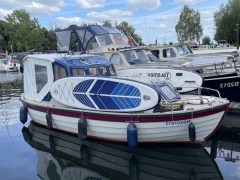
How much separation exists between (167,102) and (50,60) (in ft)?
14.6

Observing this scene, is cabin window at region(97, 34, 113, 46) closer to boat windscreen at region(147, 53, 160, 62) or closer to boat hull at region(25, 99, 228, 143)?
boat windscreen at region(147, 53, 160, 62)

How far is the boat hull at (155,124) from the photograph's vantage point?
7.80 m

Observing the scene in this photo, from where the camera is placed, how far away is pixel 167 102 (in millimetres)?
8516

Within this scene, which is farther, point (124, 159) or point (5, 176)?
point (124, 159)

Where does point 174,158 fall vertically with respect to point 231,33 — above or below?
below

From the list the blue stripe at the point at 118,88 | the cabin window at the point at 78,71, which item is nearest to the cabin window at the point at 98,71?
the cabin window at the point at 78,71

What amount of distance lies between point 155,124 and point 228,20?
1707 inches

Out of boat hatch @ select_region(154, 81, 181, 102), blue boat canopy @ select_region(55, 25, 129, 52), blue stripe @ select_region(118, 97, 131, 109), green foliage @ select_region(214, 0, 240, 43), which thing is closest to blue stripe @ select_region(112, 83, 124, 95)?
blue stripe @ select_region(118, 97, 131, 109)

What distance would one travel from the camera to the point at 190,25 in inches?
2031

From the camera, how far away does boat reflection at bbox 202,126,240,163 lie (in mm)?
8336

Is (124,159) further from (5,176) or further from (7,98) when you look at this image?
(7,98)

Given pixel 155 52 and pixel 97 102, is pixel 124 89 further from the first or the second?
pixel 155 52

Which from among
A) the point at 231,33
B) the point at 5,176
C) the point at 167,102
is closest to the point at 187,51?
the point at 167,102

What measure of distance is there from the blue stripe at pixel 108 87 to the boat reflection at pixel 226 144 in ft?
12.0
